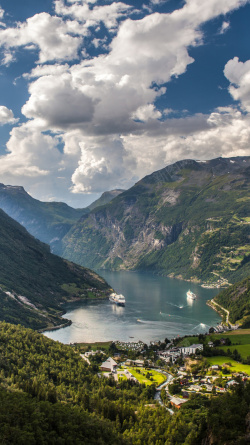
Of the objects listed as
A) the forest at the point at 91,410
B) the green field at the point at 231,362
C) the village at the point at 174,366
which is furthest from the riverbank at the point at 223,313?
the forest at the point at 91,410

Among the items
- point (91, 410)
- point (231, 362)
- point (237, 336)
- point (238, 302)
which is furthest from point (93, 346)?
point (238, 302)

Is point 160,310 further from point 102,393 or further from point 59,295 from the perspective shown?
point 102,393

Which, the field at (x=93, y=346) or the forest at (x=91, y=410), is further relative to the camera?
the field at (x=93, y=346)

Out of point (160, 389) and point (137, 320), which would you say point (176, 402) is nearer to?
point (160, 389)

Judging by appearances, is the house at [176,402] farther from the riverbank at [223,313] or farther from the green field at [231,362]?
the riverbank at [223,313]

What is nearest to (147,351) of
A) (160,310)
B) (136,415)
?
(136,415)

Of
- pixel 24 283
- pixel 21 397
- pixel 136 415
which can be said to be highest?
pixel 24 283

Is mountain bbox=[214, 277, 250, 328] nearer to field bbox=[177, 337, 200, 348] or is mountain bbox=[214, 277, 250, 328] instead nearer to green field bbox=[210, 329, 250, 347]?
green field bbox=[210, 329, 250, 347]
